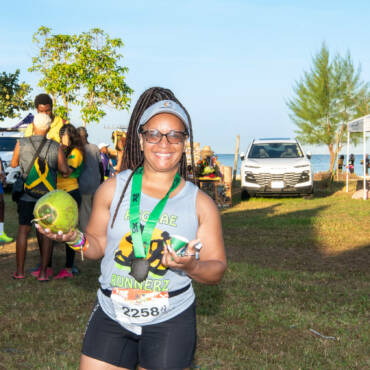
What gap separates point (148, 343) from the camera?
2.27 m

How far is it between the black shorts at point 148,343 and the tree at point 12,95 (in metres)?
33.0

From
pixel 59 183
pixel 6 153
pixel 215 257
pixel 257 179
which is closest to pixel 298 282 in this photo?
pixel 59 183

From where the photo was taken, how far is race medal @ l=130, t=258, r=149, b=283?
2152 mm

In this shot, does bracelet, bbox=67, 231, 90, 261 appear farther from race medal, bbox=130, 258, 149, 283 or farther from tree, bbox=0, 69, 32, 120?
tree, bbox=0, 69, 32, 120

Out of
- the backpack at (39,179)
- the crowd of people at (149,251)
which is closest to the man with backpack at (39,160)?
the backpack at (39,179)

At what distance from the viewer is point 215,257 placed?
93.7 inches

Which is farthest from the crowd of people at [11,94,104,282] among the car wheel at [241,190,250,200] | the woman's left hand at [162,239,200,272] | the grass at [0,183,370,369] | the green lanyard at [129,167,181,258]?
the car wheel at [241,190,250,200]

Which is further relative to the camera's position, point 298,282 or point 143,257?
point 298,282

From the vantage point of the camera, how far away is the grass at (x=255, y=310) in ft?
14.6

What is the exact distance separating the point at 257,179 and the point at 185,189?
48.6 ft

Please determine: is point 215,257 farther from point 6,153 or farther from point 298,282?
point 6,153

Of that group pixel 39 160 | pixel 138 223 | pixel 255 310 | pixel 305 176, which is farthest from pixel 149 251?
pixel 305 176

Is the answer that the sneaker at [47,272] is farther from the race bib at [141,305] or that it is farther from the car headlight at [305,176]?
the car headlight at [305,176]

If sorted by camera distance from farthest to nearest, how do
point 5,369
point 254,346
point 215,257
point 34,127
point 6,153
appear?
point 6,153, point 34,127, point 254,346, point 5,369, point 215,257
